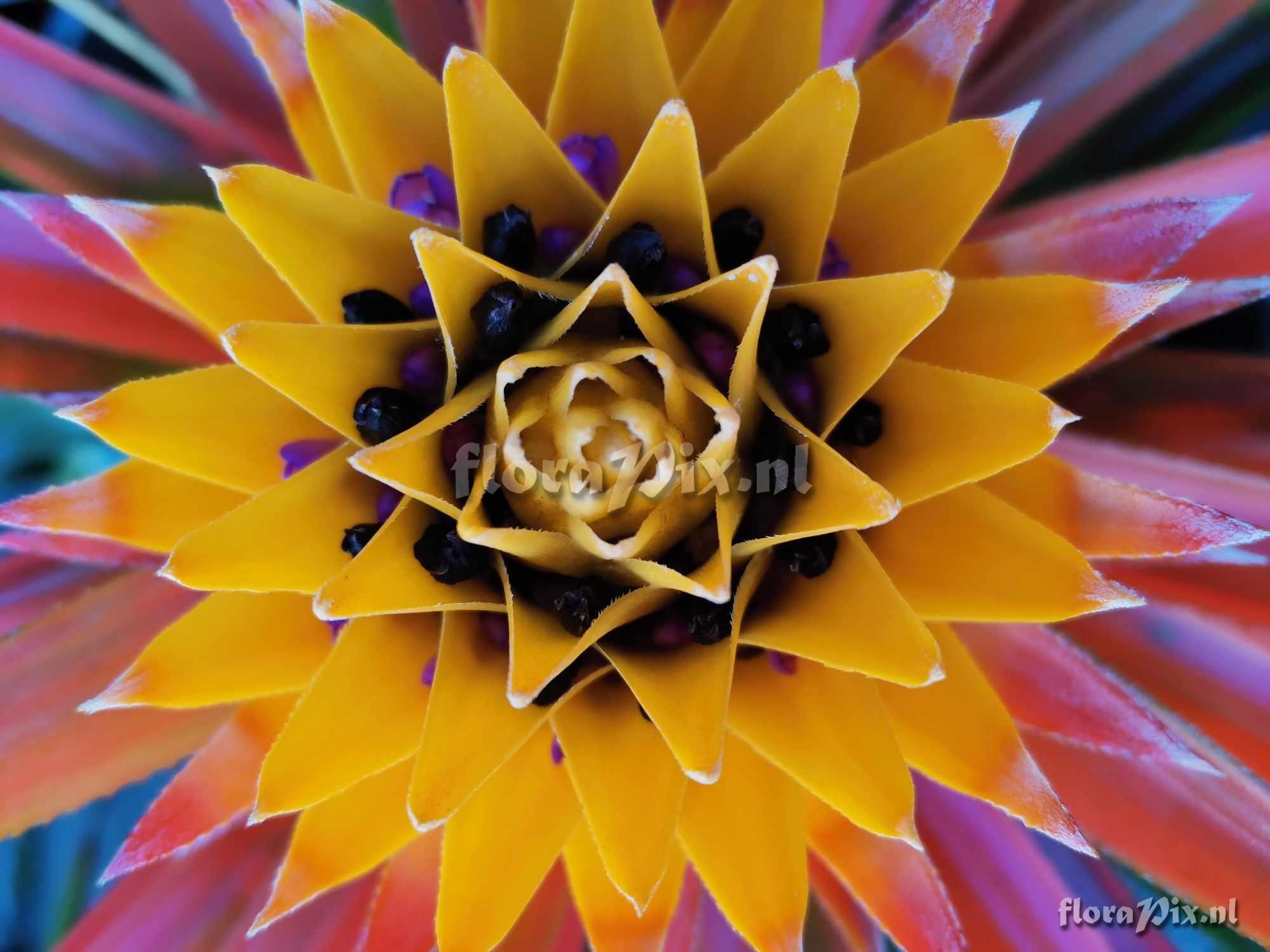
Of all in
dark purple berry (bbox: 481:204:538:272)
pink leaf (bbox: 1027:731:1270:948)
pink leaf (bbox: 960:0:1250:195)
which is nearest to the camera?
dark purple berry (bbox: 481:204:538:272)

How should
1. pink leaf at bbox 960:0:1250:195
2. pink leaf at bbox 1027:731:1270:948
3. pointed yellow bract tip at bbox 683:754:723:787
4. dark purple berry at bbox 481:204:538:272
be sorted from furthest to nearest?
pink leaf at bbox 960:0:1250:195
pink leaf at bbox 1027:731:1270:948
dark purple berry at bbox 481:204:538:272
pointed yellow bract tip at bbox 683:754:723:787

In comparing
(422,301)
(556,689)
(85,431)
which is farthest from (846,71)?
(85,431)

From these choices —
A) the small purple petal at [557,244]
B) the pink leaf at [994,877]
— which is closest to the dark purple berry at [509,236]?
the small purple petal at [557,244]

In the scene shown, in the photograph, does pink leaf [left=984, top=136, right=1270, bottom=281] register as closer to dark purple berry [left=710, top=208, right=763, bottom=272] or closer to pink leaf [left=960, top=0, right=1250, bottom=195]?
pink leaf [left=960, top=0, right=1250, bottom=195]

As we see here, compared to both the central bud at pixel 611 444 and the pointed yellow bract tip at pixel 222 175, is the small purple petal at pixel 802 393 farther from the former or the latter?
the pointed yellow bract tip at pixel 222 175

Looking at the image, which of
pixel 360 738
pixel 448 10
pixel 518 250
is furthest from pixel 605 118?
pixel 360 738

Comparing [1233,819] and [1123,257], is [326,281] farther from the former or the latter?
[1233,819]

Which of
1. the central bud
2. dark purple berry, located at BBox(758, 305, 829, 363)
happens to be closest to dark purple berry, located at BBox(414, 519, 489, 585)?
the central bud
